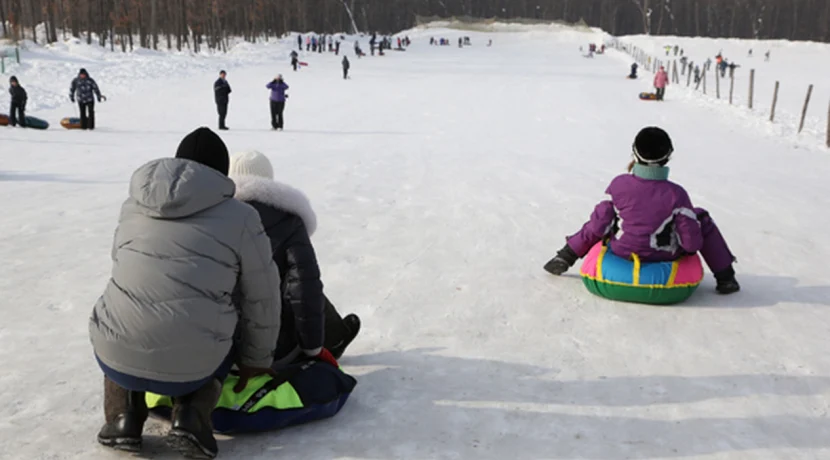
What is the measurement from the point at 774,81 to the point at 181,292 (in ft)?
144

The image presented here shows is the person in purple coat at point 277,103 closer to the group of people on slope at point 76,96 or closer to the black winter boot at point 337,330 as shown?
the group of people on slope at point 76,96

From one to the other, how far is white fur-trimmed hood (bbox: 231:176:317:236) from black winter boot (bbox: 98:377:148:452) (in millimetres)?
956

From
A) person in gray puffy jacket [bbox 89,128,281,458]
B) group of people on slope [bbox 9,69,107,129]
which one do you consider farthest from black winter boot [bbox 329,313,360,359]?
group of people on slope [bbox 9,69,107,129]

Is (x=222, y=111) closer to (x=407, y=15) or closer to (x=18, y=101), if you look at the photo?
(x=18, y=101)

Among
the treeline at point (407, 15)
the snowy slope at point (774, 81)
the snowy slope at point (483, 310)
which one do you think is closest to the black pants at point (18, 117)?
the snowy slope at point (483, 310)

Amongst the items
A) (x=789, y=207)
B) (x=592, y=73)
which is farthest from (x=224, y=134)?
(x=592, y=73)

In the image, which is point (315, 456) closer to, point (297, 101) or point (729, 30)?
point (297, 101)

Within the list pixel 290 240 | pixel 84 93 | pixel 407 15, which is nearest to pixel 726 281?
pixel 290 240

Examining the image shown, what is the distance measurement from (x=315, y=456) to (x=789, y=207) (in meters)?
7.85

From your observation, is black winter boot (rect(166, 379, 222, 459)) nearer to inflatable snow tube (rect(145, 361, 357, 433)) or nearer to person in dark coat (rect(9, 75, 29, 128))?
inflatable snow tube (rect(145, 361, 357, 433))

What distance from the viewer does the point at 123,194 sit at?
370 inches

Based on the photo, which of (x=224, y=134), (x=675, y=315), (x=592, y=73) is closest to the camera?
(x=675, y=315)

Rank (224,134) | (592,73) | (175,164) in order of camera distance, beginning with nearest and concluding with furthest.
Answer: (175,164) → (224,134) → (592,73)

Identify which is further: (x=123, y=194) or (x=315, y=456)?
(x=123, y=194)
